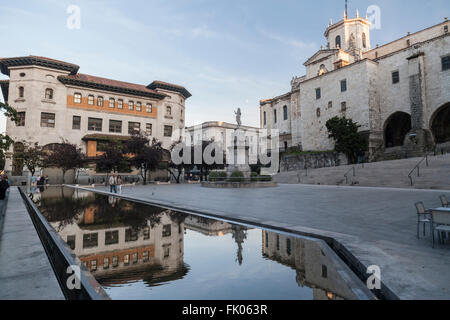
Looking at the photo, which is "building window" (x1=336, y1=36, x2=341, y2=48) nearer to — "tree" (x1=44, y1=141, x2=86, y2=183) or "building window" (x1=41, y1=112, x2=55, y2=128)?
"tree" (x1=44, y1=141, x2=86, y2=183)

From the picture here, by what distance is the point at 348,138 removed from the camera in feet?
107

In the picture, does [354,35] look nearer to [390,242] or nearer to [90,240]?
[390,242]

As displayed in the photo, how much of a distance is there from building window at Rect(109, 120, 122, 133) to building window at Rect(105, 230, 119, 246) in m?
37.9

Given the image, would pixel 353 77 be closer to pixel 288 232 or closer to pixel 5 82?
pixel 288 232

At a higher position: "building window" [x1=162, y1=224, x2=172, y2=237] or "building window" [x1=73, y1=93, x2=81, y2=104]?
"building window" [x1=73, y1=93, x2=81, y2=104]

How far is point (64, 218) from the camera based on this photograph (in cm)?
791

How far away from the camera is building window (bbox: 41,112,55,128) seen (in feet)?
114

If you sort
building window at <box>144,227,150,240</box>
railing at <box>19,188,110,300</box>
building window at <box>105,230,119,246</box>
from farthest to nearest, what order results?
building window at <box>144,227,150,240</box>, building window at <box>105,230,119,246</box>, railing at <box>19,188,110,300</box>

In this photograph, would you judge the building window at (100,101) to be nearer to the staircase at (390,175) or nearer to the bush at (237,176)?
the bush at (237,176)

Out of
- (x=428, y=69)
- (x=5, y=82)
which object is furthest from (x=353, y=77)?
(x=5, y=82)

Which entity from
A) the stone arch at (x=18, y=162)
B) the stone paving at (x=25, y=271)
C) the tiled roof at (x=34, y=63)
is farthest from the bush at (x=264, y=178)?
the tiled roof at (x=34, y=63)

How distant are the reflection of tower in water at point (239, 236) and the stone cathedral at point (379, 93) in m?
31.4

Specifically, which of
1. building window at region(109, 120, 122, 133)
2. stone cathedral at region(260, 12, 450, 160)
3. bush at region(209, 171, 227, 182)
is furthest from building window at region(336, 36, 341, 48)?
building window at region(109, 120, 122, 133)

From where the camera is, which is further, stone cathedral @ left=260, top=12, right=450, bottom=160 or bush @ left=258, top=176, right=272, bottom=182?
stone cathedral @ left=260, top=12, right=450, bottom=160
